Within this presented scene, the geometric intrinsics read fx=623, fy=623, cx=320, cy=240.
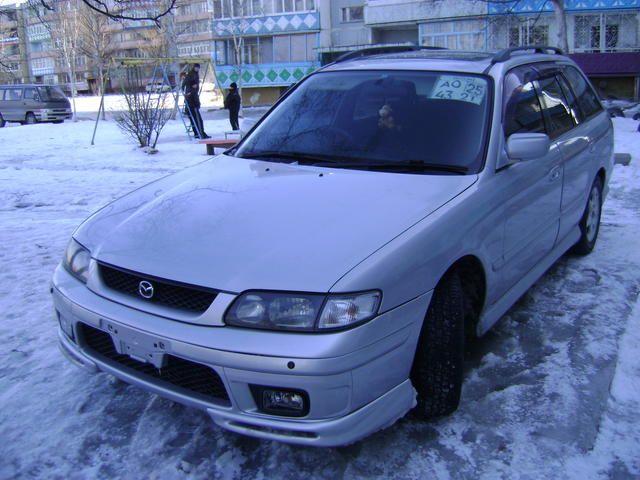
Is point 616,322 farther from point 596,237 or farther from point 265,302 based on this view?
point 265,302

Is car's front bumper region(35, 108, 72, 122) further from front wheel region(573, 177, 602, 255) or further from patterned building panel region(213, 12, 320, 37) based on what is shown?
front wheel region(573, 177, 602, 255)

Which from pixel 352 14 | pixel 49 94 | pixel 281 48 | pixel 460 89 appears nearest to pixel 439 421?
pixel 460 89

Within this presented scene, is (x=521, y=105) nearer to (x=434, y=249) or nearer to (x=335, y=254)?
(x=434, y=249)

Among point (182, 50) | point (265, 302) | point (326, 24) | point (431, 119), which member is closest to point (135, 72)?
point (431, 119)

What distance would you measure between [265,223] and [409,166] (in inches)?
36.6

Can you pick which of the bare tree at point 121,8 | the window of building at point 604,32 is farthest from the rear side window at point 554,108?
the window of building at point 604,32

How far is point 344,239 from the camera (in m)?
2.59

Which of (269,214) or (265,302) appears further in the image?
(269,214)

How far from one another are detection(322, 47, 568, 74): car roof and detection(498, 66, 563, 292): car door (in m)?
0.13

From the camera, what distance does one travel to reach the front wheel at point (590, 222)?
5.06 meters

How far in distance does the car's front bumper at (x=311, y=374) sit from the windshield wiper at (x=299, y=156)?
1.19m

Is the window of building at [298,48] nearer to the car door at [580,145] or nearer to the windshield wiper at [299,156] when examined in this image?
the car door at [580,145]

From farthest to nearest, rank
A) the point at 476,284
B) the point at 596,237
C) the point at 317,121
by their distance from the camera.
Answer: the point at 596,237
the point at 317,121
the point at 476,284

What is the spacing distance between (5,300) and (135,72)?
417 inches
